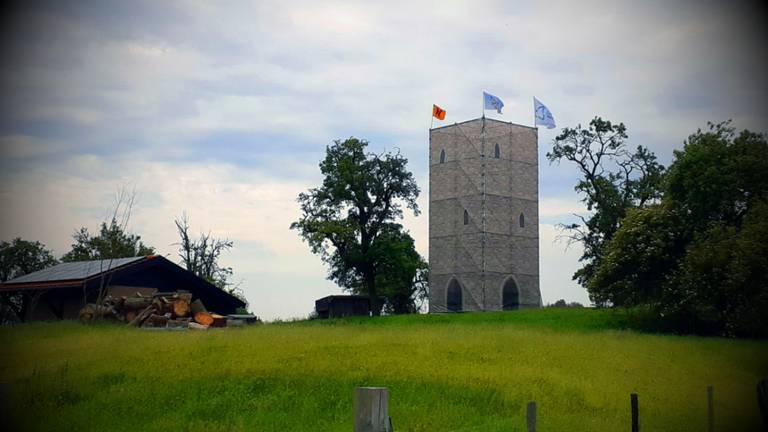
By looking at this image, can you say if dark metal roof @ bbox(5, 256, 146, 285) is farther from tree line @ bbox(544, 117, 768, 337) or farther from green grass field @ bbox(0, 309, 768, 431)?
tree line @ bbox(544, 117, 768, 337)

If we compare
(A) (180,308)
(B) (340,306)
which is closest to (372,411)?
(A) (180,308)

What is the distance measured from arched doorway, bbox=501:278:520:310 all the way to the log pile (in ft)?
135

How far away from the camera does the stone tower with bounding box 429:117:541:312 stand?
240 ft

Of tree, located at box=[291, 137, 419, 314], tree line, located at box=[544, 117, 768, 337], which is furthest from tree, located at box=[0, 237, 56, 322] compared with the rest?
tree line, located at box=[544, 117, 768, 337]

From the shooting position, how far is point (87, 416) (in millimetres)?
17500

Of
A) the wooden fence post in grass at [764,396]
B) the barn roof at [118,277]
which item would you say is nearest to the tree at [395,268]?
the barn roof at [118,277]

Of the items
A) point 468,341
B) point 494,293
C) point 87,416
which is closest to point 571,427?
point 87,416

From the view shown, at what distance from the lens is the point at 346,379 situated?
21.5 m

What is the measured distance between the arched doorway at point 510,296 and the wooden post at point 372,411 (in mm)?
67107

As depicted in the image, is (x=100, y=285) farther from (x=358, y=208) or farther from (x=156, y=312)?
A: (x=358, y=208)

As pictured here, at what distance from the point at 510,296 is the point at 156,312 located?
4427cm

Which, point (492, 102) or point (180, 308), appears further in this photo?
A: point (492, 102)

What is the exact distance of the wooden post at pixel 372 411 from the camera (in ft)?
25.8

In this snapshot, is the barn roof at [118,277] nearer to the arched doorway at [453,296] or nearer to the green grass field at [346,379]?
the green grass field at [346,379]
